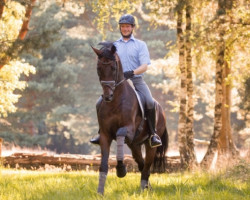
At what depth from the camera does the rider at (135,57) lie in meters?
8.22

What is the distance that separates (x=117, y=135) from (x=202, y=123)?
1562 inches

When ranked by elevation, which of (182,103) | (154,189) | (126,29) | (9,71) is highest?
(9,71)

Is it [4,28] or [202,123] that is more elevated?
[4,28]

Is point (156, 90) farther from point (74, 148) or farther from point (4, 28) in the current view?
point (4, 28)

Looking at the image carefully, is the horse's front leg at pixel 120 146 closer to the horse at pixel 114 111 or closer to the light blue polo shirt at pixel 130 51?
the horse at pixel 114 111

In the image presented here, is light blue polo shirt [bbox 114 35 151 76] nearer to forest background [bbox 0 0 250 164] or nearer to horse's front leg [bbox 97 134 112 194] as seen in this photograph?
horse's front leg [bbox 97 134 112 194]

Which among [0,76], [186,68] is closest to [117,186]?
[186,68]

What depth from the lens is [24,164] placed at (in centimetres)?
1756

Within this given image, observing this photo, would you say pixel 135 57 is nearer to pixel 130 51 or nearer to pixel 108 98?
pixel 130 51

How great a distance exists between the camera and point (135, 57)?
27.6 feet

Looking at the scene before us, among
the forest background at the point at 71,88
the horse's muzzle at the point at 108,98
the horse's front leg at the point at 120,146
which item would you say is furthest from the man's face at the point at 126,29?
the forest background at the point at 71,88

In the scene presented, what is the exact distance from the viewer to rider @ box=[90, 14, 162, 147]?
822 centimetres

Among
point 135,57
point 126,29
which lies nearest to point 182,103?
point 135,57

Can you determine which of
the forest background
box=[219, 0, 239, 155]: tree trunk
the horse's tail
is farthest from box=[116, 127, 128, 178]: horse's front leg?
the forest background
